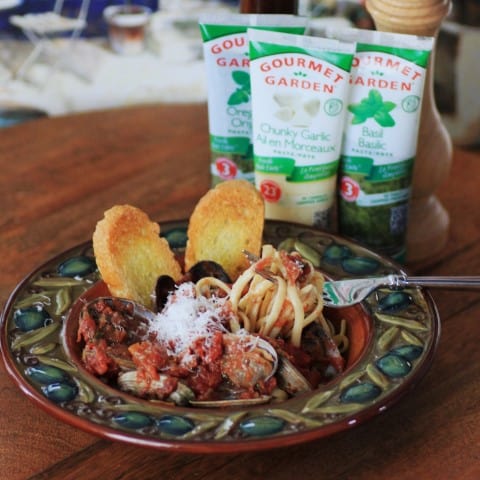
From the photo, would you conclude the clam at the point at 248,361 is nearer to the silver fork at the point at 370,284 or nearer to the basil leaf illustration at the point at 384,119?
the silver fork at the point at 370,284

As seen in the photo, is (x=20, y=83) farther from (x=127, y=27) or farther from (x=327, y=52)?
(x=327, y=52)

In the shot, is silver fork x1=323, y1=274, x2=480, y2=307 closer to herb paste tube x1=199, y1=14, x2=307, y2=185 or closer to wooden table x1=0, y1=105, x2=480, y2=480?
wooden table x1=0, y1=105, x2=480, y2=480

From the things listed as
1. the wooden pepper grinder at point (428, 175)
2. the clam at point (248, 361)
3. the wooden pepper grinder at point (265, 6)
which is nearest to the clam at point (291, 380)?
the clam at point (248, 361)

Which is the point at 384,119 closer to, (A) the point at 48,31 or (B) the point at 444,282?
(B) the point at 444,282

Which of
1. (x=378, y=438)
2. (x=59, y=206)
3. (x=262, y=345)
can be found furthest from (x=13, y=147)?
(x=378, y=438)

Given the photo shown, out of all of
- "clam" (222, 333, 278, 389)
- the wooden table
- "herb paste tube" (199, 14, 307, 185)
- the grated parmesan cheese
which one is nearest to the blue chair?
the wooden table

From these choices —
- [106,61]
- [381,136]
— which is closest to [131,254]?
[381,136]
